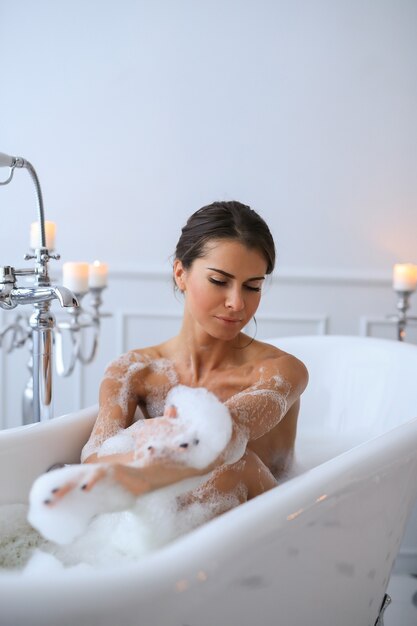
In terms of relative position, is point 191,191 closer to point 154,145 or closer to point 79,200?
point 154,145

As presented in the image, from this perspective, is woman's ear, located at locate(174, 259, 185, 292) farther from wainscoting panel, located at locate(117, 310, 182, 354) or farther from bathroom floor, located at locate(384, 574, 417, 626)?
wainscoting panel, located at locate(117, 310, 182, 354)

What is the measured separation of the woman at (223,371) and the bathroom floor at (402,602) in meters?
0.82

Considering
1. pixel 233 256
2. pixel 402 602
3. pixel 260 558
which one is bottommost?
pixel 402 602

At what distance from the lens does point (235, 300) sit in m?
1.52

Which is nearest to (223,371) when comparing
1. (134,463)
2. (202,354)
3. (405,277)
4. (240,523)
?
(202,354)

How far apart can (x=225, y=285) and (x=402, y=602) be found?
4.74 feet

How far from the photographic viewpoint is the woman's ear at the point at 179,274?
1.64 m

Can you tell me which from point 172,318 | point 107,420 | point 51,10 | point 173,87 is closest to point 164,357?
point 107,420

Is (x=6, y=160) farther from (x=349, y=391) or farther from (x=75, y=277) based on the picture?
(x=349, y=391)

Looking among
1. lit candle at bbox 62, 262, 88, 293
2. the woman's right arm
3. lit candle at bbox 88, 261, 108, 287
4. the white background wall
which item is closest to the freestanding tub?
the woman's right arm

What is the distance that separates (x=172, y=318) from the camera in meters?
3.07

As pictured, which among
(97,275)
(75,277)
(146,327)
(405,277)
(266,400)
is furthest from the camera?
(146,327)

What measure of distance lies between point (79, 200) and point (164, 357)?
56.8 inches

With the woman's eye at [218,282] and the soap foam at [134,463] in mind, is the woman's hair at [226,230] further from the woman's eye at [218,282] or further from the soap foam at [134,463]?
the soap foam at [134,463]
